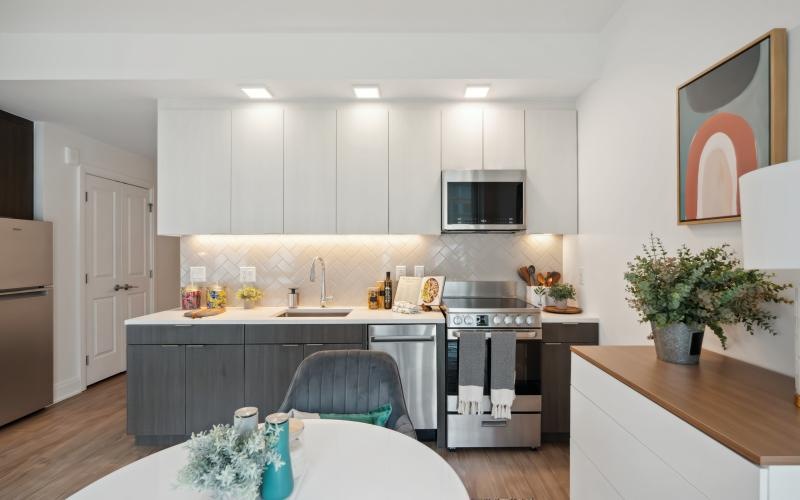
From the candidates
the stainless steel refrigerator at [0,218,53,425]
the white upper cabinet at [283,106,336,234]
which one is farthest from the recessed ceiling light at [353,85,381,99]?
the stainless steel refrigerator at [0,218,53,425]

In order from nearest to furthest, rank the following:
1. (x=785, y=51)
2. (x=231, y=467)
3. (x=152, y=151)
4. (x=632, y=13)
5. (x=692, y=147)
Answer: (x=231, y=467), (x=785, y=51), (x=692, y=147), (x=632, y=13), (x=152, y=151)

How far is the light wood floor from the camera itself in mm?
2410

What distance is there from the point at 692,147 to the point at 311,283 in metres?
2.80

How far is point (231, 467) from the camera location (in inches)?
34.3

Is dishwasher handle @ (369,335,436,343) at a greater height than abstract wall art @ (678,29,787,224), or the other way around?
abstract wall art @ (678,29,787,224)

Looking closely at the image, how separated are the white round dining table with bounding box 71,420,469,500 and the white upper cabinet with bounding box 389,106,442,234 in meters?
2.09

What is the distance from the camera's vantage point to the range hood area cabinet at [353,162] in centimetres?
324

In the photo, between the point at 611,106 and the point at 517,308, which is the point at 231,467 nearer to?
the point at 517,308

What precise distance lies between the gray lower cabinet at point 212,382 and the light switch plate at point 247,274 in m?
0.72

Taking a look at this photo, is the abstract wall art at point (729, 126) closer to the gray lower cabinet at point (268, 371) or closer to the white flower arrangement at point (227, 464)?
the white flower arrangement at point (227, 464)

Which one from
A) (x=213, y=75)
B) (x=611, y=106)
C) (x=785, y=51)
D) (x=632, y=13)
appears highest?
(x=632, y=13)

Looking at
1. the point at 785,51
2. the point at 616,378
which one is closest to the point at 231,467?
the point at 616,378

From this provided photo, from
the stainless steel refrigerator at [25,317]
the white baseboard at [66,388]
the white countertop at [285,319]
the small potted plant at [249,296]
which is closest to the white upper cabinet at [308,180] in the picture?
the small potted plant at [249,296]

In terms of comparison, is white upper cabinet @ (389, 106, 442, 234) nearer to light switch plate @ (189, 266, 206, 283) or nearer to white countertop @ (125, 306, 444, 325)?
white countertop @ (125, 306, 444, 325)
